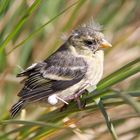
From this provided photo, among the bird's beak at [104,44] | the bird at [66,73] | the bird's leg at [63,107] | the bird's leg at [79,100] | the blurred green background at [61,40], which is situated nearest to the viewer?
the bird's leg at [79,100]

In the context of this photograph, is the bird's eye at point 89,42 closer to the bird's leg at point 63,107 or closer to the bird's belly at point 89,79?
the bird's belly at point 89,79

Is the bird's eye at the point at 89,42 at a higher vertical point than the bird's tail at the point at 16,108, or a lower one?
higher

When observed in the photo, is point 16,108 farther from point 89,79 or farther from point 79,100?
point 89,79

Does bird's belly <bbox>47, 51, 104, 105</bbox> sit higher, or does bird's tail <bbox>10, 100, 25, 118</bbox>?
bird's belly <bbox>47, 51, 104, 105</bbox>

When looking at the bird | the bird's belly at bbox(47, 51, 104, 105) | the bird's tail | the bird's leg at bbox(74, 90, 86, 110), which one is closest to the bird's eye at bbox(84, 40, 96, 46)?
the bird

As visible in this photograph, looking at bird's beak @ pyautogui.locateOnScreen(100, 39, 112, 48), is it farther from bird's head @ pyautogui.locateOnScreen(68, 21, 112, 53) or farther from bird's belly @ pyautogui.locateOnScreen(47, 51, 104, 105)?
bird's belly @ pyautogui.locateOnScreen(47, 51, 104, 105)

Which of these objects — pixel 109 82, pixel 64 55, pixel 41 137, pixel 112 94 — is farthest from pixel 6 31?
pixel 112 94

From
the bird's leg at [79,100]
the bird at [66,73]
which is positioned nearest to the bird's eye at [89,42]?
the bird at [66,73]

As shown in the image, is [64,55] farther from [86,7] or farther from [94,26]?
[86,7]
